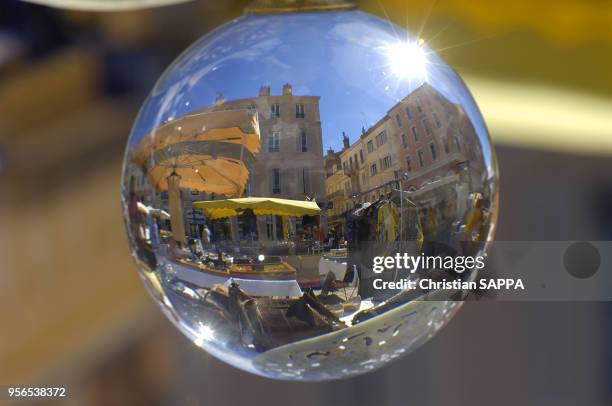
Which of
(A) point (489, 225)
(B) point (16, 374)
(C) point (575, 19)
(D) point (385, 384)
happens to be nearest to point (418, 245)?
(A) point (489, 225)

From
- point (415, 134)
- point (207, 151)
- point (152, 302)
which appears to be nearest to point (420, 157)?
point (415, 134)

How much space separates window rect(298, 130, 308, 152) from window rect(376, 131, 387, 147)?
5 cm

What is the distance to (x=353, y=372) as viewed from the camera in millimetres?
635

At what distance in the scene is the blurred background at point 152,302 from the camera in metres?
1.91

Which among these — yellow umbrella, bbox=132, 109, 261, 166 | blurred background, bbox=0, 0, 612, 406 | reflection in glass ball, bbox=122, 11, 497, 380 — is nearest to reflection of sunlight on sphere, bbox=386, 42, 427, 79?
reflection in glass ball, bbox=122, 11, 497, 380

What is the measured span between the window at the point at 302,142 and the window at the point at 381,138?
0.05 metres

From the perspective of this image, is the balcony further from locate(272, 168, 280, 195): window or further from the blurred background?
the blurred background

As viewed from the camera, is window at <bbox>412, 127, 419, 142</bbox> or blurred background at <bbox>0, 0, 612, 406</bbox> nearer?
window at <bbox>412, 127, 419, 142</bbox>

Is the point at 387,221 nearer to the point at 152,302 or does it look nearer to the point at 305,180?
the point at 305,180

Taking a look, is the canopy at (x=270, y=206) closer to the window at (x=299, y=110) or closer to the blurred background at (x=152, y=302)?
the window at (x=299, y=110)

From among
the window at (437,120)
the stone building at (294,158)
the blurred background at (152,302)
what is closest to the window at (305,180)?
the stone building at (294,158)

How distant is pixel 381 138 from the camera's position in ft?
1.71

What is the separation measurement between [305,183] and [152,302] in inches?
65.6

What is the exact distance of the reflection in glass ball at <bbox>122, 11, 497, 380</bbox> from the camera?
515 mm
